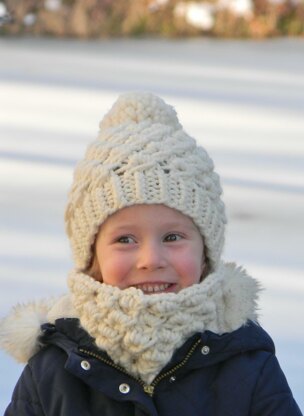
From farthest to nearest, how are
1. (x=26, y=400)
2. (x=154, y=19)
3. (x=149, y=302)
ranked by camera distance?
(x=154, y=19)
(x=26, y=400)
(x=149, y=302)

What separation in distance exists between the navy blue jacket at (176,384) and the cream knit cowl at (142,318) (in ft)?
0.11

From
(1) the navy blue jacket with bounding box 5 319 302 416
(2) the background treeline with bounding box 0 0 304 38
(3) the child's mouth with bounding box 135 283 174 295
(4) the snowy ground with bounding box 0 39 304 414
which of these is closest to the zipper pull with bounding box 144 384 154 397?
(1) the navy blue jacket with bounding box 5 319 302 416

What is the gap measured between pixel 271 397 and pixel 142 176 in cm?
48

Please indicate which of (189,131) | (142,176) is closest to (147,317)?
(142,176)

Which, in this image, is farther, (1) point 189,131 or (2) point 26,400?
(1) point 189,131

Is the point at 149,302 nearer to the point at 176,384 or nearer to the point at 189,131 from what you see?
the point at 176,384

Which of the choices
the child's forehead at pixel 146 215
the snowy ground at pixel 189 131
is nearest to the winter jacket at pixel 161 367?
the child's forehead at pixel 146 215

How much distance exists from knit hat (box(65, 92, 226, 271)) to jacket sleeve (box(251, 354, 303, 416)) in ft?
0.77

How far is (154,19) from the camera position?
9.60 metres

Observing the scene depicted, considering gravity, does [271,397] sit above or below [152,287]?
below

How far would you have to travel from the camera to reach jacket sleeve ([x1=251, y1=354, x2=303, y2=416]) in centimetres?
272

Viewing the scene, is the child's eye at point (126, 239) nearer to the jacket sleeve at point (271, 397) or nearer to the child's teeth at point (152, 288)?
the child's teeth at point (152, 288)

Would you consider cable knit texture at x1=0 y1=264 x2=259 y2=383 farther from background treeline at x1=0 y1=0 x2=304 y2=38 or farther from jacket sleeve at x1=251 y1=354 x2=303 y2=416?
background treeline at x1=0 y1=0 x2=304 y2=38

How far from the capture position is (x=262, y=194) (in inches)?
233
